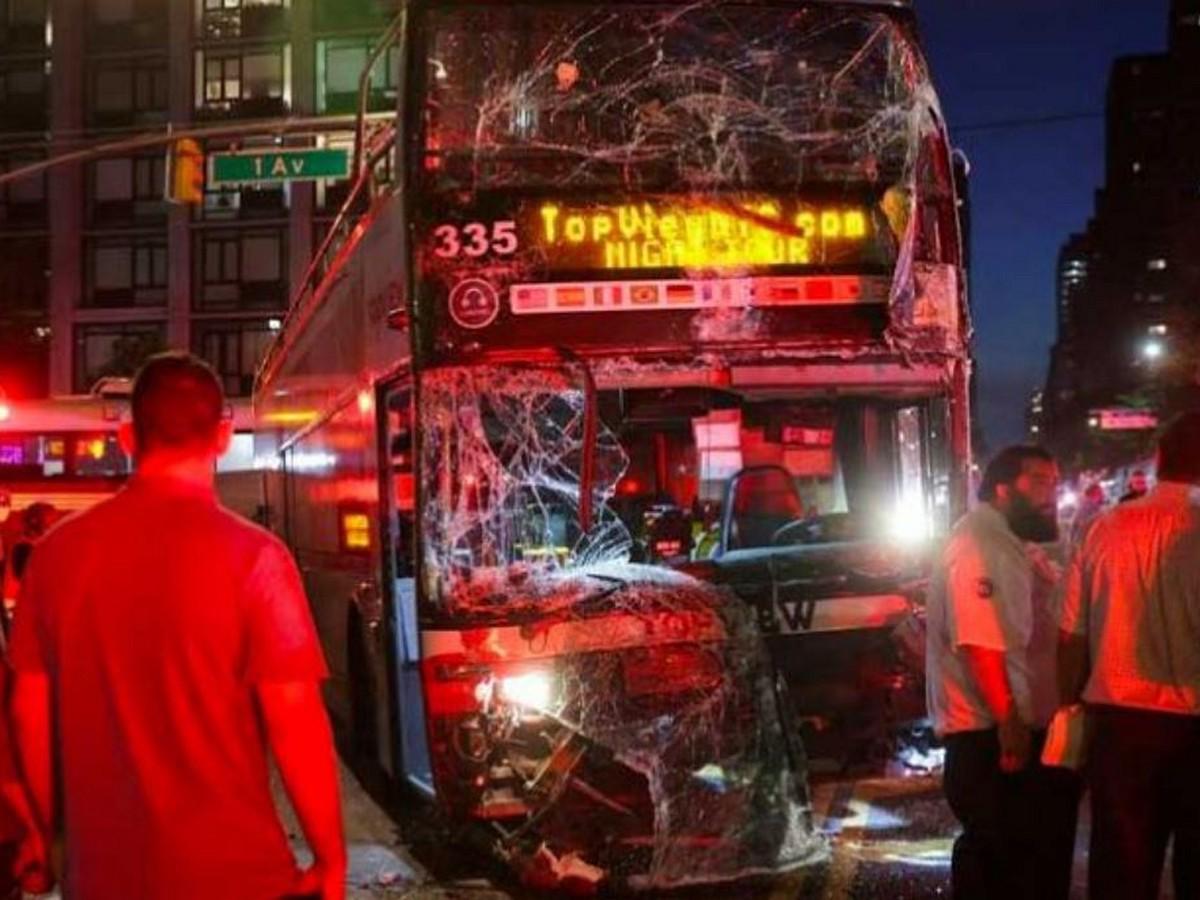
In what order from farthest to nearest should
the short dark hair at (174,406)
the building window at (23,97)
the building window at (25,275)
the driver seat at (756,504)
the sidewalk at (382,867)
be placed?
the building window at (23,97)
the building window at (25,275)
the driver seat at (756,504)
the sidewalk at (382,867)
the short dark hair at (174,406)

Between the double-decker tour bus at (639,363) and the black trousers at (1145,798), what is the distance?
2.67m

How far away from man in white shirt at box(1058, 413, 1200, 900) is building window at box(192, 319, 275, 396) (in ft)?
183

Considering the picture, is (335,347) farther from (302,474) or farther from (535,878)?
(535,878)

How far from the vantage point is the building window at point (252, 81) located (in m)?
60.6

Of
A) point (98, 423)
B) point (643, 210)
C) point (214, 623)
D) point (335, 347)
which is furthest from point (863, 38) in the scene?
point (98, 423)

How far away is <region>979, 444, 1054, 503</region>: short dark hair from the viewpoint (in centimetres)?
624

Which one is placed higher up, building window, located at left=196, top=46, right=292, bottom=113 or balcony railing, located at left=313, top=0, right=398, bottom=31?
balcony railing, located at left=313, top=0, right=398, bottom=31

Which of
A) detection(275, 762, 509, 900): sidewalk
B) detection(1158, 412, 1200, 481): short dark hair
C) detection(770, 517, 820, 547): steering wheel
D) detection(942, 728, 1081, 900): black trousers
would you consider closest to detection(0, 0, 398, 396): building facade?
detection(275, 762, 509, 900): sidewalk

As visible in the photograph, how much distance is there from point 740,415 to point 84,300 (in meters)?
55.9

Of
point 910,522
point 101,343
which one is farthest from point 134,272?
point 910,522

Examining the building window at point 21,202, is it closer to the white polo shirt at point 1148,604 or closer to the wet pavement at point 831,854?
the wet pavement at point 831,854

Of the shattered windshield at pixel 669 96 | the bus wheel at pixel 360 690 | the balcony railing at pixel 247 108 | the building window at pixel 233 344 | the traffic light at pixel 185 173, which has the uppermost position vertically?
the balcony railing at pixel 247 108

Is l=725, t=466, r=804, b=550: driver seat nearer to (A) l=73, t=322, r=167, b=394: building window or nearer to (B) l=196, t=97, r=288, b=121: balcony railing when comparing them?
(A) l=73, t=322, r=167, b=394: building window

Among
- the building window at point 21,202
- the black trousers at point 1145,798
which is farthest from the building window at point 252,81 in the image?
the black trousers at point 1145,798
